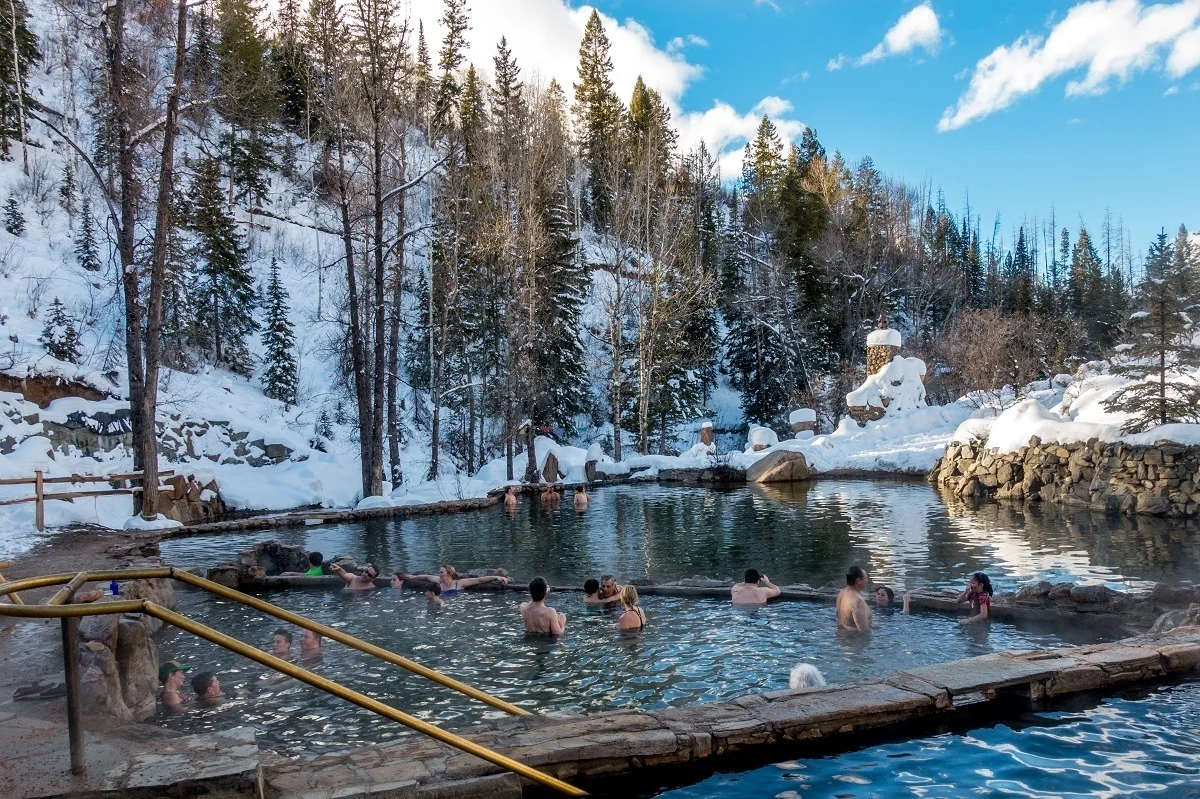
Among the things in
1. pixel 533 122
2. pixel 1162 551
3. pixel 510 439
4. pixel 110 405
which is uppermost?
pixel 533 122

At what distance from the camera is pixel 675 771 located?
14.9ft

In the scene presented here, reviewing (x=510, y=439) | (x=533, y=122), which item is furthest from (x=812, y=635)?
(x=533, y=122)

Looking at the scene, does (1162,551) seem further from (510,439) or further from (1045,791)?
(510,439)

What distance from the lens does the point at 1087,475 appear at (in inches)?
673

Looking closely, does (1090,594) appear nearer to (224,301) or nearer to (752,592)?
(752,592)

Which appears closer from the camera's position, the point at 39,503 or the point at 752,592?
the point at 752,592

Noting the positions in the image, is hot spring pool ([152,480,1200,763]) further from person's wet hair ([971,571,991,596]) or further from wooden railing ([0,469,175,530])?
wooden railing ([0,469,175,530])

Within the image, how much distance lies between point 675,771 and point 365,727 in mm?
2695

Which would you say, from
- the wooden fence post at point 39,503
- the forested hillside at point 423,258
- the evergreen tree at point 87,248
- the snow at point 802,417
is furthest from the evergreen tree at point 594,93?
the wooden fence post at point 39,503

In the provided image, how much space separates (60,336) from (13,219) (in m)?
10.8

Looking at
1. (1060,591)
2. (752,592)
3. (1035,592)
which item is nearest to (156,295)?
(752,592)

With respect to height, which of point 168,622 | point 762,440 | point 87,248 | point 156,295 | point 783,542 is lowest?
point 783,542

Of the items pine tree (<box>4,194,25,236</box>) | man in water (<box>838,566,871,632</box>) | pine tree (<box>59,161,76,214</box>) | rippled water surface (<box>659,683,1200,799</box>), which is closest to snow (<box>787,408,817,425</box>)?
man in water (<box>838,566,871,632</box>)

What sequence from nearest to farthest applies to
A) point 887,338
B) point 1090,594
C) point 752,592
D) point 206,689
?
point 206,689 < point 1090,594 < point 752,592 < point 887,338
